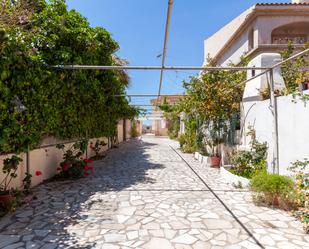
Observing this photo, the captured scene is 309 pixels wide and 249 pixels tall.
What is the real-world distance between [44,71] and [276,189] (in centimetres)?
543

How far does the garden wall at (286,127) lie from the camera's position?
4.68m

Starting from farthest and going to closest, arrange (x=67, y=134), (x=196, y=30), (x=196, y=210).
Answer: (x=196, y=30), (x=67, y=134), (x=196, y=210)

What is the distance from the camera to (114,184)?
6.32 metres

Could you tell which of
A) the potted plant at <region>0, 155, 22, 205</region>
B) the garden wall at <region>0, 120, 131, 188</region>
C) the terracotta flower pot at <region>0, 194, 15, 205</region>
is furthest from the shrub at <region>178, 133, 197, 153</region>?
the terracotta flower pot at <region>0, 194, 15, 205</region>

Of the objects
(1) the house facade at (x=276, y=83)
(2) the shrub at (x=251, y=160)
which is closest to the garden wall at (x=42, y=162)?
(2) the shrub at (x=251, y=160)

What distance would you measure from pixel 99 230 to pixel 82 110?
17.6ft

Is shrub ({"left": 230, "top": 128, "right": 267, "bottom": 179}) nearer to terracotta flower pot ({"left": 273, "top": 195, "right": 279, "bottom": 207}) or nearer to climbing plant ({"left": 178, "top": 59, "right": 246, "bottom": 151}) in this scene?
terracotta flower pot ({"left": 273, "top": 195, "right": 279, "bottom": 207})

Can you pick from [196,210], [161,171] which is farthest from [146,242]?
[161,171]

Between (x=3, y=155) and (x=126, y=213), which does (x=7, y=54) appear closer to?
(x=3, y=155)

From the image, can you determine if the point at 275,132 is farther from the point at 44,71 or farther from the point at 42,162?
the point at 42,162

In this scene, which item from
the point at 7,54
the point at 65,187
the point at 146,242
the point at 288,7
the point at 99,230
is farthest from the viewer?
the point at 288,7

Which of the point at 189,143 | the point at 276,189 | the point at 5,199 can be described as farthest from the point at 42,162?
the point at 189,143

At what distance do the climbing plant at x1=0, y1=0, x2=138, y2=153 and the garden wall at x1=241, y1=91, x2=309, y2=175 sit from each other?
5.16 m

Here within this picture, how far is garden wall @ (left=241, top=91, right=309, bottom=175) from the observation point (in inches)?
184
